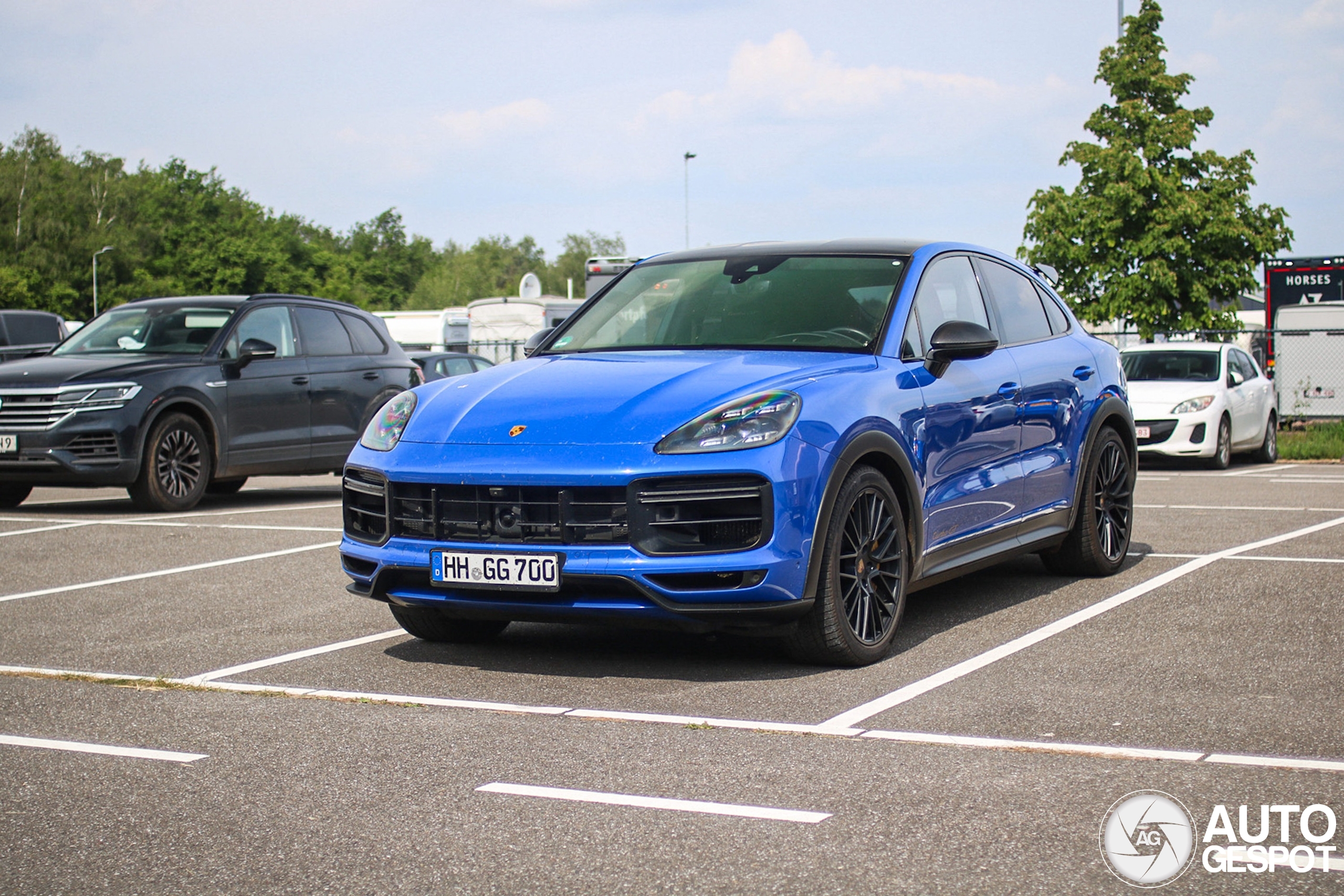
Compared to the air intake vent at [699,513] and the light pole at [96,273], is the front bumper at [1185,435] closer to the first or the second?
the air intake vent at [699,513]

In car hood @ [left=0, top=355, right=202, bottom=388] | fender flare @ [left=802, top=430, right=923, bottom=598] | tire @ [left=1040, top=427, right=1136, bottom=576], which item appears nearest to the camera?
fender flare @ [left=802, top=430, right=923, bottom=598]

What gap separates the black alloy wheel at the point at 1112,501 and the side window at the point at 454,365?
730 inches

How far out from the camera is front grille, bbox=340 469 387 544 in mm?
5637

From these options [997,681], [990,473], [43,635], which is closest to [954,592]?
[990,473]

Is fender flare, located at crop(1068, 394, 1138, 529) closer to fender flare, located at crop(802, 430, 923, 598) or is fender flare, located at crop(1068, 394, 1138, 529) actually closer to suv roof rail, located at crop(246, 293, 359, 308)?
fender flare, located at crop(802, 430, 923, 598)

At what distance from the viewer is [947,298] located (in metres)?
6.75

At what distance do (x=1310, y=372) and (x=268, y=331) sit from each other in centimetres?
1832

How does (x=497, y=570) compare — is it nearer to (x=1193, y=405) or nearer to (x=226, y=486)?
(x=226, y=486)

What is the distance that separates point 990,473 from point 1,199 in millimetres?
89463

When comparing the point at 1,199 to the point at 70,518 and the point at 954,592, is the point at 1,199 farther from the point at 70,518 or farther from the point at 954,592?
the point at 954,592

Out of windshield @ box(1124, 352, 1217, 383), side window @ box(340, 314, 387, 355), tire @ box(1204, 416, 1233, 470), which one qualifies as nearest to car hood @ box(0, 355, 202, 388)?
side window @ box(340, 314, 387, 355)

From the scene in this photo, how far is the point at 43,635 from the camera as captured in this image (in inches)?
255

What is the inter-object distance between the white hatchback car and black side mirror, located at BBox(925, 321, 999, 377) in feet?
37.7

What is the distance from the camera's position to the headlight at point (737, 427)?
520 centimetres
